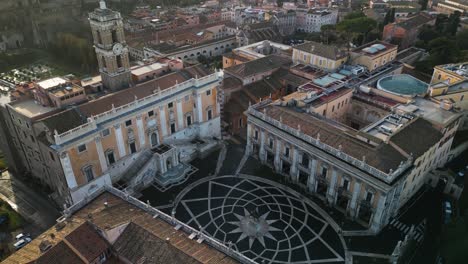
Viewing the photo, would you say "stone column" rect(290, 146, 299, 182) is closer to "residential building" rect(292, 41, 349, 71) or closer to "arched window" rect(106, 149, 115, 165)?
"arched window" rect(106, 149, 115, 165)

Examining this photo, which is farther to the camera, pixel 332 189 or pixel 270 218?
pixel 332 189

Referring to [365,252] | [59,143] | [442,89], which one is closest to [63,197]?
[59,143]

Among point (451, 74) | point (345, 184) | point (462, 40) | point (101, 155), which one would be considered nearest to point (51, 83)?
point (101, 155)

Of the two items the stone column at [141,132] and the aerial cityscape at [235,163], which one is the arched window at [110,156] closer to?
the aerial cityscape at [235,163]

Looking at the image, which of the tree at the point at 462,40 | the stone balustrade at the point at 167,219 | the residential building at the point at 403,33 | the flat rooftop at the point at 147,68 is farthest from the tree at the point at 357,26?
the stone balustrade at the point at 167,219

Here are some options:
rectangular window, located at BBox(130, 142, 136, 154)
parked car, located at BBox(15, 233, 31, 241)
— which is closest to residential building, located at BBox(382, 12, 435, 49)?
rectangular window, located at BBox(130, 142, 136, 154)

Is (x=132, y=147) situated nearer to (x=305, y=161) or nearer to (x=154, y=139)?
(x=154, y=139)
